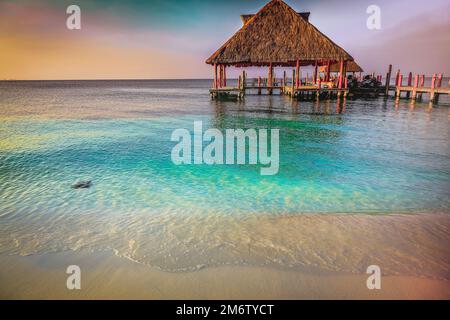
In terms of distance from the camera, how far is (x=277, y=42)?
81.7 feet

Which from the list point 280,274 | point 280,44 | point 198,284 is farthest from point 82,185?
point 280,44

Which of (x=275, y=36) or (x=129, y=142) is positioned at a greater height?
(x=275, y=36)

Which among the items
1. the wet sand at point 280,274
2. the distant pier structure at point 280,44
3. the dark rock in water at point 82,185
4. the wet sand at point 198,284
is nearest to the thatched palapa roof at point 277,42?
the distant pier structure at point 280,44

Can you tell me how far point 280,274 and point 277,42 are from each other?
24.9 meters

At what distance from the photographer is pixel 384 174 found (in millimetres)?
7270

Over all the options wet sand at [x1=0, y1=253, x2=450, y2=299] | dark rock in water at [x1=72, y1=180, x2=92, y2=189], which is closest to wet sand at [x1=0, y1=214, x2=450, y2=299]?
wet sand at [x1=0, y1=253, x2=450, y2=299]

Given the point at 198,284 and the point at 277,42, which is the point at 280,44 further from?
the point at 198,284

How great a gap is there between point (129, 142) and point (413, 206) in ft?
31.6

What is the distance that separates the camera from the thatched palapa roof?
24172mm

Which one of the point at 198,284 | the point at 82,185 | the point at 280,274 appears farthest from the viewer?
the point at 82,185

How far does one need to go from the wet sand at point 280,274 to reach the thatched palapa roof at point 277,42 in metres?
22.7

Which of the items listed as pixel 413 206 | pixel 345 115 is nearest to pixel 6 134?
pixel 413 206

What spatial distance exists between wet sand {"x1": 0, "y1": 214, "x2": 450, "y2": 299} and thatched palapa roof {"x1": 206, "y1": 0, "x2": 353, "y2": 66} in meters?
22.7
